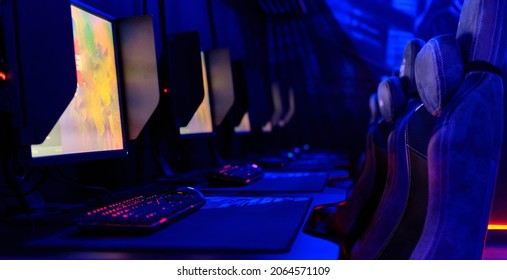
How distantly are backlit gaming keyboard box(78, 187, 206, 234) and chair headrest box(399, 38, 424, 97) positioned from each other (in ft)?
2.48

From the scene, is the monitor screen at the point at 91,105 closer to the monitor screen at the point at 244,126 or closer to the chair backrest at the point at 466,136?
the chair backrest at the point at 466,136

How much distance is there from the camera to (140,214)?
81 centimetres

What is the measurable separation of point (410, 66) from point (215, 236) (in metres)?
0.95

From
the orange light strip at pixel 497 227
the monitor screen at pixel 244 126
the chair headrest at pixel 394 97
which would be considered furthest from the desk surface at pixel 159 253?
the monitor screen at pixel 244 126

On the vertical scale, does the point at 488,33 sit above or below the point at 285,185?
above

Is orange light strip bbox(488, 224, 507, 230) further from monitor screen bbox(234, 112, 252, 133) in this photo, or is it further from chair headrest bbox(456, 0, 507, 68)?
monitor screen bbox(234, 112, 252, 133)

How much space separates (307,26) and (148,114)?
4.43m

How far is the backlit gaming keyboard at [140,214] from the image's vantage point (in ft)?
2.48

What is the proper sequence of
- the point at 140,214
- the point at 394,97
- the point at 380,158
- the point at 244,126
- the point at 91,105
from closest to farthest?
the point at 140,214 < the point at 91,105 < the point at 394,97 < the point at 380,158 < the point at 244,126

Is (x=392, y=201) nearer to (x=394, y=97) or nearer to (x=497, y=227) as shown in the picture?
(x=394, y=97)

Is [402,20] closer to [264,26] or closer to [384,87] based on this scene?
[264,26]

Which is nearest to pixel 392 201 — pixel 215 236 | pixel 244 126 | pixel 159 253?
pixel 215 236

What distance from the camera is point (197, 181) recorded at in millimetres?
1605

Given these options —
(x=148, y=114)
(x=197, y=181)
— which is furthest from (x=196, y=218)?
(x=197, y=181)
